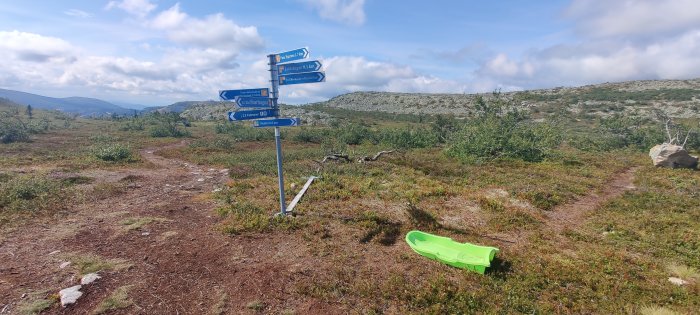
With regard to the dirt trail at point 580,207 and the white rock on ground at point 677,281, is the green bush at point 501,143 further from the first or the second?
the white rock on ground at point 677,281

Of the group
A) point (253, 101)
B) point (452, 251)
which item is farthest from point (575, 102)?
point (253, 101)

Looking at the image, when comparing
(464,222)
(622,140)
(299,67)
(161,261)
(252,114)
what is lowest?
(622,140)

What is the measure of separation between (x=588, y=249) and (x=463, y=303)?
4622 millimetres

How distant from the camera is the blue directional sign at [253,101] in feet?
29.1

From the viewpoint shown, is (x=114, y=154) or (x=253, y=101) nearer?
(x=253, y=101)

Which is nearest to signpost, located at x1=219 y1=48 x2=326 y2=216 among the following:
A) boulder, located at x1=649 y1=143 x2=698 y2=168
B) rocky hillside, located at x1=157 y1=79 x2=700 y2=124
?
boulder, located at x1=649 y1=143 x2=698 y2=168

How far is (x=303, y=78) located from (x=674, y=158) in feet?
73.3

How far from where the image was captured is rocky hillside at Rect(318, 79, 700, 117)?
65062 mm

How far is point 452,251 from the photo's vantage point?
802 centimetres

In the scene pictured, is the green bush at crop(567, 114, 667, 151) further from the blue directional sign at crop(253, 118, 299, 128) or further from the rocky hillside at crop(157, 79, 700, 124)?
the blue directional sign at crop(253, 118, 299, 128)

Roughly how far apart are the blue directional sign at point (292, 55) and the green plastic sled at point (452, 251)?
5087 millimetres

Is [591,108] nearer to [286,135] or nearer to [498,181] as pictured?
[286,135]

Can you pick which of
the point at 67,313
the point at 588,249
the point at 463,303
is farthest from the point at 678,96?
the point at 67,313

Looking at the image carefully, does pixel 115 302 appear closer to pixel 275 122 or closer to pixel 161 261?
pixel 161 261
